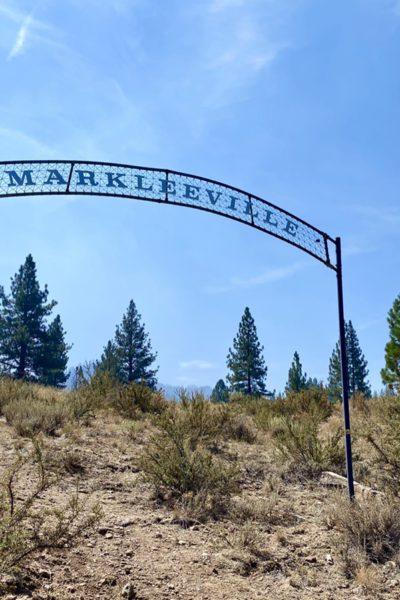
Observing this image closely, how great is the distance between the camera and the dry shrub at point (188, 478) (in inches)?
261

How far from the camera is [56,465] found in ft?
24.8

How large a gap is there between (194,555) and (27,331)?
33715 millimetres

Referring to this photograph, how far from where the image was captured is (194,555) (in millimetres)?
5312

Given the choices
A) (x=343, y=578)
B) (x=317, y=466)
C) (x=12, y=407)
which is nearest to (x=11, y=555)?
(x=343, y=578)

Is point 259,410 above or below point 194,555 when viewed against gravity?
above

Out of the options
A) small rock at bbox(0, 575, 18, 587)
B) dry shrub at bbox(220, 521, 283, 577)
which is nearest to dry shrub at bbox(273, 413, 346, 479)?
dry shrub at bbox(220, 521, 283, 577)

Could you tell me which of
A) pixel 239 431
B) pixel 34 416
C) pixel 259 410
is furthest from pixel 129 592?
pixel 259 410

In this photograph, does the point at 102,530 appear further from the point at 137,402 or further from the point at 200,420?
the point at 137,402

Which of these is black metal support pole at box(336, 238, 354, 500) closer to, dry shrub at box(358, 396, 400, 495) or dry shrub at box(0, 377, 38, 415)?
dry shrub at box(358, 396, 400, 495)

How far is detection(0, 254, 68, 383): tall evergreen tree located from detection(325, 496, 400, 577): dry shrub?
33.4m

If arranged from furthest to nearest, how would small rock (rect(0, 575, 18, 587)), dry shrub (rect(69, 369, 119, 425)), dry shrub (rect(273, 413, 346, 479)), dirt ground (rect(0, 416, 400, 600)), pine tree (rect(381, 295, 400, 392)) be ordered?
pine tree (rect(381, 295, 400, 392)) → dry shrub (rect(69, 369, 119, 425)) → dry shrub (rect(273, 413, 346, 479)) → dirt ground (rect(0, 416, 400, 600)) → small rock (rect(0, 575, 18, 587))

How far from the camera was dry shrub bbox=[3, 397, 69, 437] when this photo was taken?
9.28 metres

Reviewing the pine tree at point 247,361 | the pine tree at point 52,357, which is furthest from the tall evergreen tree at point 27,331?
the pine tree at point 247,361

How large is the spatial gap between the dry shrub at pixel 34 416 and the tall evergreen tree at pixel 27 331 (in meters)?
27.4
